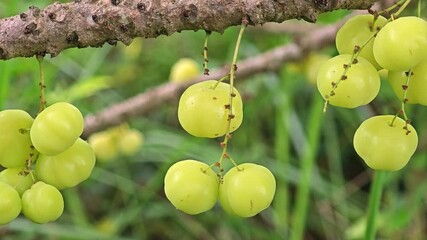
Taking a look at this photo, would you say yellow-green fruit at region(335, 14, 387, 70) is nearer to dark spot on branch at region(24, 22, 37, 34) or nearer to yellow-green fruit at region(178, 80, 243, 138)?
yellow-green fruit at region(178, 80, 243, 138)

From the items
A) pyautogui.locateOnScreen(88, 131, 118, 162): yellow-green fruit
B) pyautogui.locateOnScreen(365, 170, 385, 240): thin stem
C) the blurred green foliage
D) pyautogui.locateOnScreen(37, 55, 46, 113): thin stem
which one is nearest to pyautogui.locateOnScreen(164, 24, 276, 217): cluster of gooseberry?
pyautogui.locateOnScreen(37, 55, 46, 113): thin stem

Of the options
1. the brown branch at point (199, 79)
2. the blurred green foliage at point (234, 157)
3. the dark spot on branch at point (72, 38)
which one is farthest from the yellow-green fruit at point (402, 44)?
the brown branch at point (199, 79)

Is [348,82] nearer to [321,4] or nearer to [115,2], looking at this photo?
[321,4]

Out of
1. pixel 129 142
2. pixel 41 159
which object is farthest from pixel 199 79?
pixel 41 159

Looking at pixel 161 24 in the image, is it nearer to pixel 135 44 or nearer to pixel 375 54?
pixel 375 54

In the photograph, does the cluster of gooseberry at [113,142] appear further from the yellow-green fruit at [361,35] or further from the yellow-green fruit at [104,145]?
the yellow-green fruit at [361,35]
